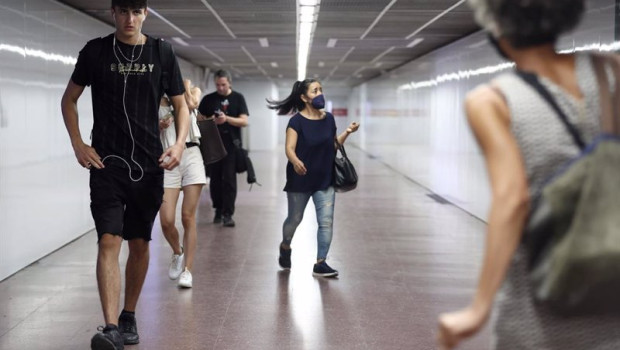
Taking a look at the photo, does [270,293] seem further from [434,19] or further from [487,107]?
[434,19]

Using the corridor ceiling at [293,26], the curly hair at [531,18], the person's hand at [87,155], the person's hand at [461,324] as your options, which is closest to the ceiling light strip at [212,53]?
the corridor ceiling at [293,26]

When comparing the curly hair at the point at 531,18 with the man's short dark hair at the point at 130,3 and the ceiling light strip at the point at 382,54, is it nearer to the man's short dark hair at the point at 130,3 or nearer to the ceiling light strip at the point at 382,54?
the man's short dark hair at the point at 130,3

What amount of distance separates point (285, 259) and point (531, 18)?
5.12 m

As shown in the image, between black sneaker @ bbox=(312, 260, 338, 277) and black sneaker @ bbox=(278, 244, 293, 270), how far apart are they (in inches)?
12.2

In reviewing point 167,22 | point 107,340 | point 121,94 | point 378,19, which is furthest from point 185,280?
point 167,22

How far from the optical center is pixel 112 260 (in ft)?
13.2

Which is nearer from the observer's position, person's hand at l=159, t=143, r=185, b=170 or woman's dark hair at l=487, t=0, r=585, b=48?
woman's dark hair at l=487, t=0, r=585, b=48

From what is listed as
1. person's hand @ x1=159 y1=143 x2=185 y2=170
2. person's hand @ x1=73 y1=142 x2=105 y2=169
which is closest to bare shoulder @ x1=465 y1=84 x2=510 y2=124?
person's hand @ x1=159 y1=143 x2=185 y2=170

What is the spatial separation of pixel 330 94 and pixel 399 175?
25.9 metres

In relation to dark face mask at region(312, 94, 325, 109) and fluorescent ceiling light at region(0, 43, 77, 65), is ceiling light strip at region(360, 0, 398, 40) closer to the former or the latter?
dark face mask at region(312, 94, 325, 109)

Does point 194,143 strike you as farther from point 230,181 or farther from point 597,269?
point 597,269

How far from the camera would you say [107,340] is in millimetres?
3867

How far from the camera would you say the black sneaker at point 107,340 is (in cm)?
385

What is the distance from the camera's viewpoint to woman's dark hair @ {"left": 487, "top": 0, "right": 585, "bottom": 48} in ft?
5.62
